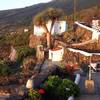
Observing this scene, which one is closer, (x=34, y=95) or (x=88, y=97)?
(x=34, y=95)

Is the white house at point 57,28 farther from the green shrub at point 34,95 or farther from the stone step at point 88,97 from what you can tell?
the green shrub at point 34,95

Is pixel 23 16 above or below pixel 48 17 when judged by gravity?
below

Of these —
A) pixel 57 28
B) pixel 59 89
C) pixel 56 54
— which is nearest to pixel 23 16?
pixel 57 28

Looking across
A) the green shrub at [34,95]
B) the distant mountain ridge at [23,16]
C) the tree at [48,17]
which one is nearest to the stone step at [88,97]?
the green shrub at [34,95]

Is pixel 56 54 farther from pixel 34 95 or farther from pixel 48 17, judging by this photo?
pixel 34 95

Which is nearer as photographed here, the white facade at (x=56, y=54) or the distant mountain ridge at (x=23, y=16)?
the white facade at (x=56, y=54)

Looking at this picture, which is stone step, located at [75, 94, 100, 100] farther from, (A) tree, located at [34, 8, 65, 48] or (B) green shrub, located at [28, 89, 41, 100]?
(A) tree, located at [34, 8, 65, 48]

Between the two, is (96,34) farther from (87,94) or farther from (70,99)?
(70,99)

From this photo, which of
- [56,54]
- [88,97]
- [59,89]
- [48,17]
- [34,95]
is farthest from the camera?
[48,17]

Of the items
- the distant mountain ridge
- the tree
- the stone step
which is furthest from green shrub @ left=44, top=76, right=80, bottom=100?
the distant mountain ridge

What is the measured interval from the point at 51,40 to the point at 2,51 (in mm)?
8070

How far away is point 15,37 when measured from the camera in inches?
1976

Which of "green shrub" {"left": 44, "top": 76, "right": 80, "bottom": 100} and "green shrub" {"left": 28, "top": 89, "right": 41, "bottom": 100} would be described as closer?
"green shrub" {"left": 28, "top": 89, "right": 41, "bottom": 100}

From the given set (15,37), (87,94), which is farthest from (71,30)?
(87,94)
